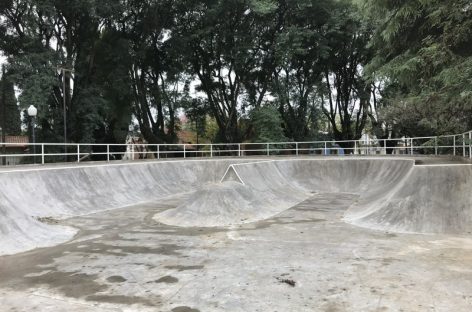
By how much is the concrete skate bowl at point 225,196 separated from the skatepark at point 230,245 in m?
0.04

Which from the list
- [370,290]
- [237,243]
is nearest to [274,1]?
[237,243]

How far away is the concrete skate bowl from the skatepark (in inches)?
1.7

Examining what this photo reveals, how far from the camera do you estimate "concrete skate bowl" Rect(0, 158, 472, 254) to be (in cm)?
1047

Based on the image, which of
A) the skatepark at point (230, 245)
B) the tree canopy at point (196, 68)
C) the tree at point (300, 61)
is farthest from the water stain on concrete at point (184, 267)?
the tree at point (300, 61)

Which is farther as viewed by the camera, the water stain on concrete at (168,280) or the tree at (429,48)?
the tree at (429,48)

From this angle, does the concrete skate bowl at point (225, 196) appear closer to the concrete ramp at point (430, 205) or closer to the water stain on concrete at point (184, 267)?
the concrete ramp at point (430, 205)

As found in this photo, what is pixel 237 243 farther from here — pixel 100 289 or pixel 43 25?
pixel 43 25

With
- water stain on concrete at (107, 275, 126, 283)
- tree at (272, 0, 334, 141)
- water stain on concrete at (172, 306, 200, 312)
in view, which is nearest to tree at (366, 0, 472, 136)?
water stain on concrete at (172, 306, 200, 312)

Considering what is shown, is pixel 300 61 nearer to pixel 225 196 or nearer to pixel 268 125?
pixel 268 125

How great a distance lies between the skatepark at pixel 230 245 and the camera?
6.13 m

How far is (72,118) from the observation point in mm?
29578

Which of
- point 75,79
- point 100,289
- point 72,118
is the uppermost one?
point 75,79

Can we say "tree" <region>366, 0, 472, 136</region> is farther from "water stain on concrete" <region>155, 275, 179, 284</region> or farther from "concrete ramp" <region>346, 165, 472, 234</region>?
"water stain on concrete" <region>155, 275, 179, 284</region>

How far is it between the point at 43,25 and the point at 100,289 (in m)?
25.8
